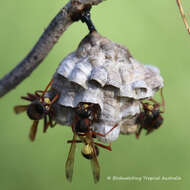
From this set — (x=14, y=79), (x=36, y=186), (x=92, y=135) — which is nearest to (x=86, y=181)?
(x=36, y=186)

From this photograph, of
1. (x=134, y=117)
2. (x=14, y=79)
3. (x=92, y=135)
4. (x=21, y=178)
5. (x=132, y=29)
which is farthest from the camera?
(x=132, y=29)

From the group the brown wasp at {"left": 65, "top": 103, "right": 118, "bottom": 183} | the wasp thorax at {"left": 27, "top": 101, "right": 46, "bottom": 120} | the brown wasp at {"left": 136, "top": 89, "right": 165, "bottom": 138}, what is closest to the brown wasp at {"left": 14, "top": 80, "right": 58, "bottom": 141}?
the wasp thorax at {"left": 27, "top": 101, "right": 46, "bottom": 120}

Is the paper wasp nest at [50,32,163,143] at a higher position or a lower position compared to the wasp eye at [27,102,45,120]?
higher

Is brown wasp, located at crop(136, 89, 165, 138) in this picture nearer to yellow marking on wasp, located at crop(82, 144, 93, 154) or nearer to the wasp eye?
yellow marking on wasp, located at crop(82, 144, 93, 154)

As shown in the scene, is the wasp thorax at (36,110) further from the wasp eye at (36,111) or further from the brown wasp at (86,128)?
the brown wasp at (86,128)

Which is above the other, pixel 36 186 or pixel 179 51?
pixel 179 51

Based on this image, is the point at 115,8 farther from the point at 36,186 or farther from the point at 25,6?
the point at 36,186
